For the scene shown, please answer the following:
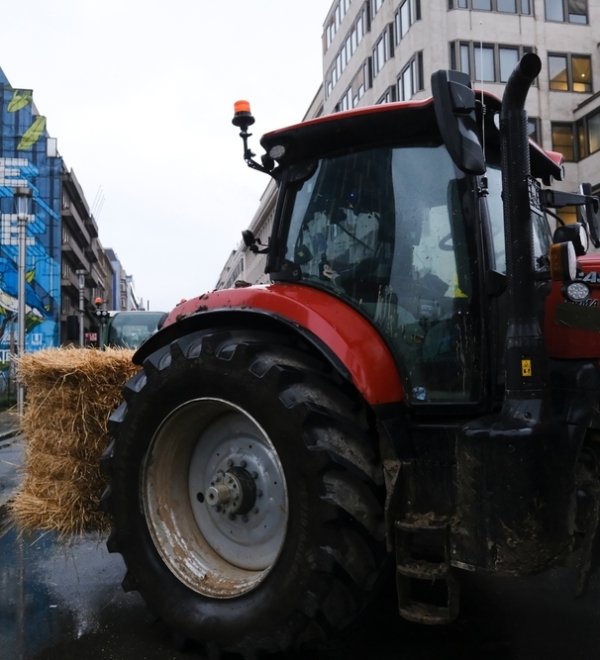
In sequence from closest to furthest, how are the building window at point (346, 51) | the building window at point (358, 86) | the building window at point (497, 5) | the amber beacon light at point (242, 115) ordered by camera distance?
the amber beacon light at point (242, 115)
the building window at point (497, 5)
the building window at point (358, 86)
the building window at point (346, 51)

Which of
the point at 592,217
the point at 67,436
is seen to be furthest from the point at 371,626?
the point at 592,217

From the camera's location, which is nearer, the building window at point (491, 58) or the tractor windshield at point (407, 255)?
the tractor windshield at point (407, 255)

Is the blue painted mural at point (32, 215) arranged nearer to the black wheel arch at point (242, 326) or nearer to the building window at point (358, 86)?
the building window at point (358, 86)

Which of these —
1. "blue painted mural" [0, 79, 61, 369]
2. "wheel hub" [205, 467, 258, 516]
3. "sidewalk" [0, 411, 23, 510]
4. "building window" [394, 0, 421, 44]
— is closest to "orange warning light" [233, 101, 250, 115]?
"wheel hub" [205, 467, 258, 516]

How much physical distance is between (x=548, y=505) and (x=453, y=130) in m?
1.44

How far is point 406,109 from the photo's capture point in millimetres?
3059

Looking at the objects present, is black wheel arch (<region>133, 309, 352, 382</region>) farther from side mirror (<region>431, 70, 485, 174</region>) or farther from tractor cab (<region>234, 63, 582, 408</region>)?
side mirror (<region>431, 70, 485, 174</region>)

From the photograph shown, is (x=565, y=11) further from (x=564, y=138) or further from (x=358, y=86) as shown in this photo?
(x=358, y=86)

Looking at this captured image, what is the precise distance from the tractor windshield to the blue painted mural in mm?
42807

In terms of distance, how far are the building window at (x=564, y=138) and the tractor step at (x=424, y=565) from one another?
28.6 meters

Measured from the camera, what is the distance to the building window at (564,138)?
1106 inches

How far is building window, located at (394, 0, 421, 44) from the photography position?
26969 millimetres

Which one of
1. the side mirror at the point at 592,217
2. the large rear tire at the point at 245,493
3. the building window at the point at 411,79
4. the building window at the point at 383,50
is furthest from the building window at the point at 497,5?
the large rear tire at the point at 245,493

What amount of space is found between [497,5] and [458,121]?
27947 mm
